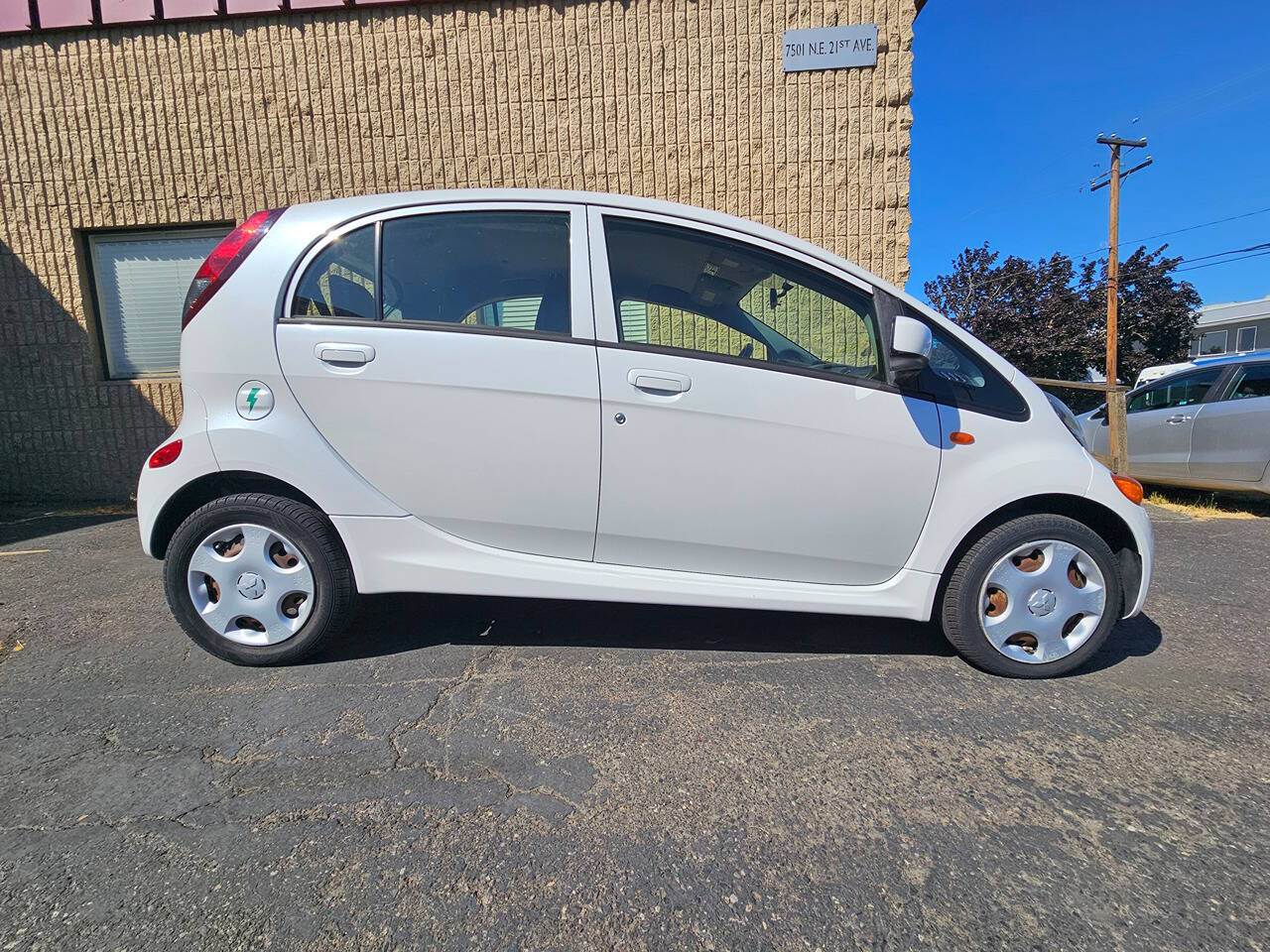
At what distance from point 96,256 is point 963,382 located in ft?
24.7

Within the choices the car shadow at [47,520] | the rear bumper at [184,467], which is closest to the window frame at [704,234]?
the rear bumper at [184,467]

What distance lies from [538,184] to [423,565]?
447 centimetres

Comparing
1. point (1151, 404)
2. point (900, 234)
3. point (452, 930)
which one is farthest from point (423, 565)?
point (1151, 404)

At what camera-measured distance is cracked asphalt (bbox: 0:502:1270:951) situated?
4.42 ft

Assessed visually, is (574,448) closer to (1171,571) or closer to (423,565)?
(423,565)

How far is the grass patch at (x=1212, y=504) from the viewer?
17.5 feet

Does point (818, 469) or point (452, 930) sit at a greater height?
point (818, 469)

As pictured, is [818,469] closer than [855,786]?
No

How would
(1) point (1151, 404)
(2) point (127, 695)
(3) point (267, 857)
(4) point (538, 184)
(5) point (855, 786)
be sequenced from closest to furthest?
(3) point (267, 857)
(5) point (855, 786)
(2) point (127, 695)
(4) point (538, 184)
(1) point (1151, 404)

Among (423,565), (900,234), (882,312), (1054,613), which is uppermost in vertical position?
(900,234)

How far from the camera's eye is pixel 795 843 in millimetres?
1557

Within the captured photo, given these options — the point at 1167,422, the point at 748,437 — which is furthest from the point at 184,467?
the point at 1167,422

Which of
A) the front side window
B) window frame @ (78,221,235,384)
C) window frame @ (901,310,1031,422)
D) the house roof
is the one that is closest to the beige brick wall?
window frame @ (78,221,235,384)

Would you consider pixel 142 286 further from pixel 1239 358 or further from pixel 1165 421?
pixel 1239 358
